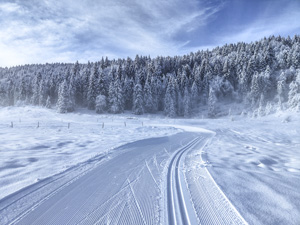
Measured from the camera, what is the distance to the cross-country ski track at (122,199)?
2971 mm

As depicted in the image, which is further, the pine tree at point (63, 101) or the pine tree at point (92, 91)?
the pine tree at point (92, 91)

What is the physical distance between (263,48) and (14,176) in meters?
91.6

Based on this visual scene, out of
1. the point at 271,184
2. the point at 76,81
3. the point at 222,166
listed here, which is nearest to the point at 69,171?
the point at 222,166

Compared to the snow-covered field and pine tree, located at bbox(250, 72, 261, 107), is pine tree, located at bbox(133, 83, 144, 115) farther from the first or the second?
the snow-covered field

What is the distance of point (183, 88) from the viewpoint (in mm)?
59219

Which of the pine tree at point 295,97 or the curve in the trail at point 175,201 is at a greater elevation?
the pine tree at point 295,97

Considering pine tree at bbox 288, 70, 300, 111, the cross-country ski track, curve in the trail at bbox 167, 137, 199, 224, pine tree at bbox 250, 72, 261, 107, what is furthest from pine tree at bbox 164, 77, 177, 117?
curve in the trail at bbox 167, 137, 199, 224

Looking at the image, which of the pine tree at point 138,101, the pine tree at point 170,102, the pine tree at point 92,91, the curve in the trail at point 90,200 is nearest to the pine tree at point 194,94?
the pine tree at point 170,102

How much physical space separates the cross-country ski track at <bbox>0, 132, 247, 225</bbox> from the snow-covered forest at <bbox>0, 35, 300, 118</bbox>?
139ft

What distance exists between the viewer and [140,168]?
5770 millimetres

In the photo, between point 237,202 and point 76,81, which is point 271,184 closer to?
point 237,202

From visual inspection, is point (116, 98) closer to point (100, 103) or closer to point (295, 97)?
point (100, 103)

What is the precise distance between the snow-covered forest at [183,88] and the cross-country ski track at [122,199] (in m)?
42.3

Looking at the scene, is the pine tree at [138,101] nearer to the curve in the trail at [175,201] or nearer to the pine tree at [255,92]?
the pine tree at [255,92]
